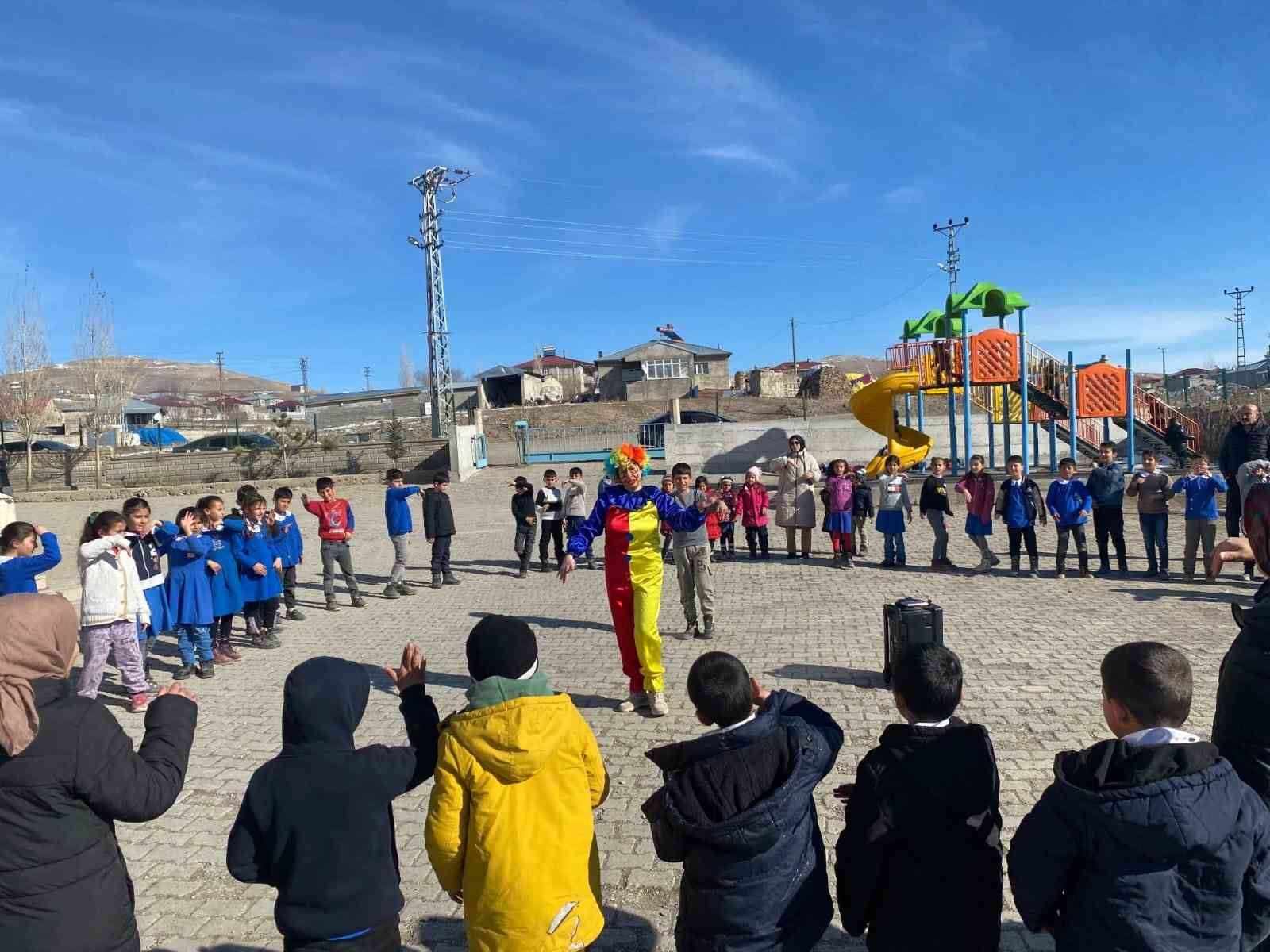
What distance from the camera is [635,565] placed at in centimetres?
609

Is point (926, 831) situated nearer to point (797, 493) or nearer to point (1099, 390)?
point (797, 493)

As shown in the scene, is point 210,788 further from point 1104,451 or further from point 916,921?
point 1104,451

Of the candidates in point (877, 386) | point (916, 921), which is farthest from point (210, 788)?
point (877, 386)

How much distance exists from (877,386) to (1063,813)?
19.3 meters

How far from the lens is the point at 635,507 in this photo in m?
6.25

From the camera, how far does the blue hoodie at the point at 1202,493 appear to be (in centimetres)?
977

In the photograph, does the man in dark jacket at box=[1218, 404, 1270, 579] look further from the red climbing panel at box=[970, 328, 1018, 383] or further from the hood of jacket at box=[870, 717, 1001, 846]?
the red climbing panel at box=[970, 328, 1018, 383]

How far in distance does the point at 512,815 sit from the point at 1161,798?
68.4 inches

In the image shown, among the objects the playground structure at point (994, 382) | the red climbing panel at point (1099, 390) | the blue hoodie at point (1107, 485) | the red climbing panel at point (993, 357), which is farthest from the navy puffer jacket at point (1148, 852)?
the red climbing panel at point (1099, 390)

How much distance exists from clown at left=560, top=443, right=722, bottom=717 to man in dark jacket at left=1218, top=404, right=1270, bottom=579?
717 centimetres

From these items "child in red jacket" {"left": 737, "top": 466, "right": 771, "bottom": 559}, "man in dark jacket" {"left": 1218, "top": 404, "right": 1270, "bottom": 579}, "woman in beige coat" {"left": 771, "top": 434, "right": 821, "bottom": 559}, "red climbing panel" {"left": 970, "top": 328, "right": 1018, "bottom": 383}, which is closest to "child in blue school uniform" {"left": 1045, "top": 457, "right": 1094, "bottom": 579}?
"man in dark jacket" {"left": 1218, "top": 404, "right": 1270, "bottom": 579}

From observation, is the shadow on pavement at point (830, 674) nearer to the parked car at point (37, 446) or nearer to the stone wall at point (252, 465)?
the stone wall at point (252, 465)

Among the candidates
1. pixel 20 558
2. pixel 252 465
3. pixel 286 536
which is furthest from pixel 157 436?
pixel 20 558

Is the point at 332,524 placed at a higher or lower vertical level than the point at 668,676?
higher
